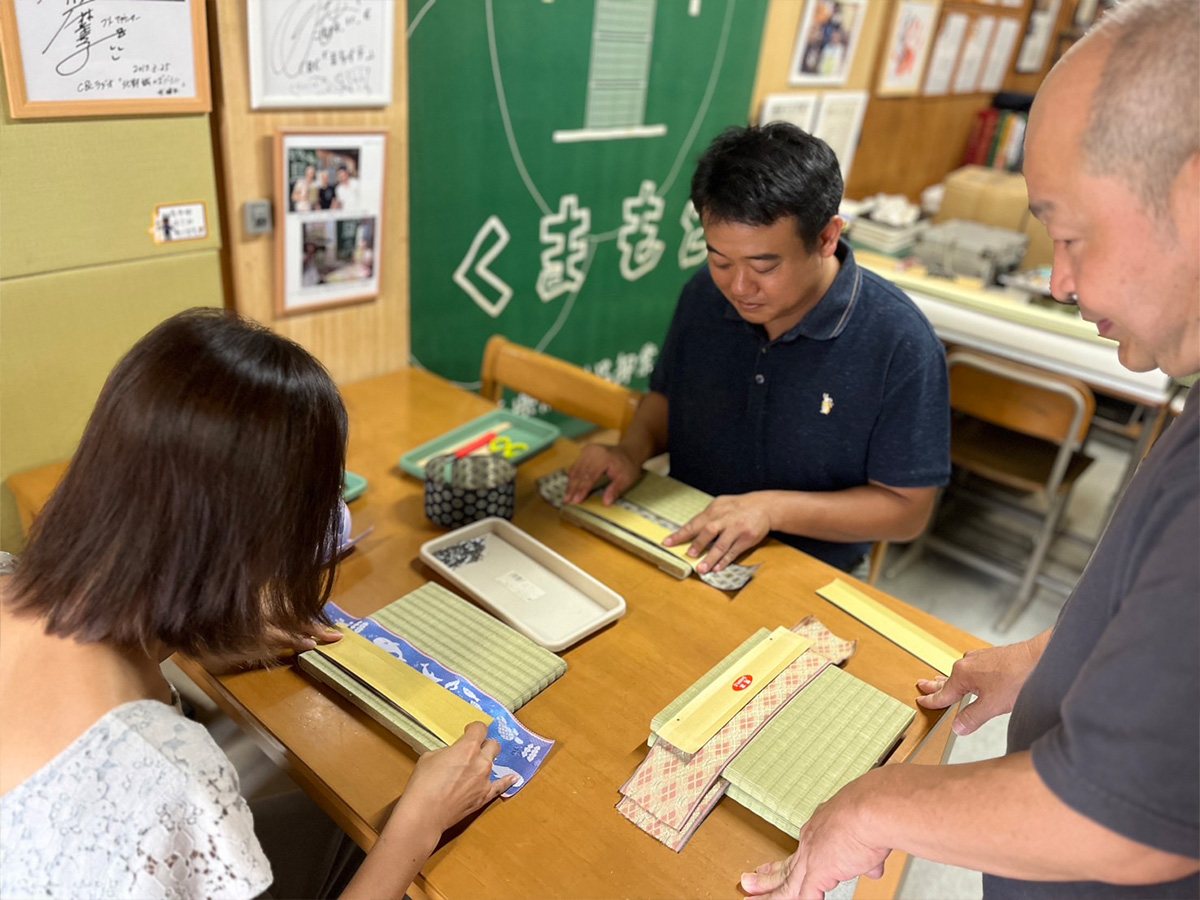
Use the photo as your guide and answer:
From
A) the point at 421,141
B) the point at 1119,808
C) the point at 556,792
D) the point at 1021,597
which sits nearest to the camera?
the point at 1119,808

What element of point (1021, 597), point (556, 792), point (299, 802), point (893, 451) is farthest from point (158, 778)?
point (1021, 597)

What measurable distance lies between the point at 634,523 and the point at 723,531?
15 cm

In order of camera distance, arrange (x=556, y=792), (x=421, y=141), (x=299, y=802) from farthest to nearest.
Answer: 1. (x=421, y=141)
2. (x=299, y=802)
3. (x=556, y=792)

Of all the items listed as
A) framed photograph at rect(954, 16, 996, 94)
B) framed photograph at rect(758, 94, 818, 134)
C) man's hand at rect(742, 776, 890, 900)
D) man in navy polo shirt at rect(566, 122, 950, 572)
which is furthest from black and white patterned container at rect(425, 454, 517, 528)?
framed photograph at rect(954, 16, 996, 94)

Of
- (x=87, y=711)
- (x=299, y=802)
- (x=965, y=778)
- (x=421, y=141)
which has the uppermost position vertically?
(x=421, y=141)

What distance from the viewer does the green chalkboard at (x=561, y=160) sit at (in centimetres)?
212

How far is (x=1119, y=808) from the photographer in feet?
1.85

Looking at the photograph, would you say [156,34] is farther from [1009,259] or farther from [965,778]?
[1009,259]

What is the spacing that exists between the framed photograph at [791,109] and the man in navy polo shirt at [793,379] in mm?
1725

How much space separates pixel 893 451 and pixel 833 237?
15.2 inches

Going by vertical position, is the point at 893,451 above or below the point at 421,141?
below

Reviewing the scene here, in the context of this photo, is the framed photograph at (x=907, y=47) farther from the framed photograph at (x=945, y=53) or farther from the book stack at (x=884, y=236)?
the book stack at (x=884, y=236)

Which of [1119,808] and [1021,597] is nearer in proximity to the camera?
[1119,808]
